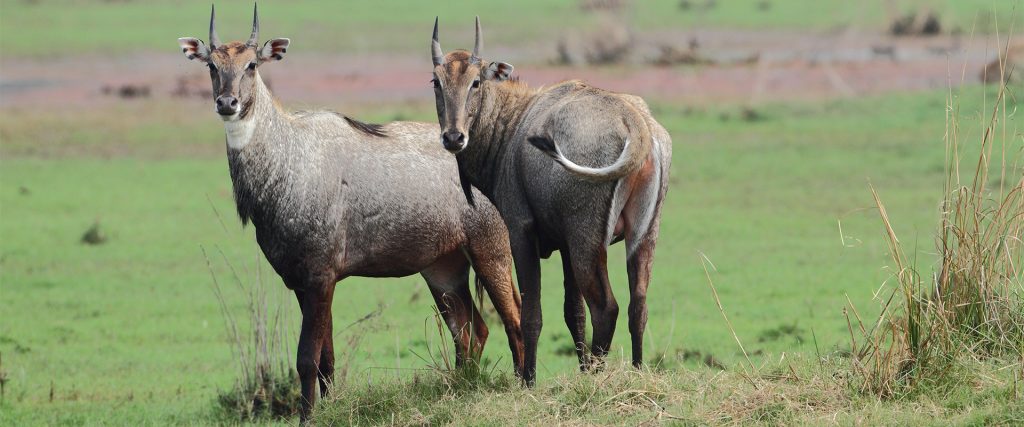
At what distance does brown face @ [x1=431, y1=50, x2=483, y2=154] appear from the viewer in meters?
7.79

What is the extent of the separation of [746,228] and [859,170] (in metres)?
3.44

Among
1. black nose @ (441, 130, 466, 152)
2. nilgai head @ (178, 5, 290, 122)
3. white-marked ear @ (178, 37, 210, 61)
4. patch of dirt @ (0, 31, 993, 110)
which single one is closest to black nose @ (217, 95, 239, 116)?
nilgai head @ (178, 5, 290, 122)

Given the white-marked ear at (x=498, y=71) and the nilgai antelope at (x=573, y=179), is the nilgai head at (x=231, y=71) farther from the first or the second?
the white-marked ear at (x=498, y=71)

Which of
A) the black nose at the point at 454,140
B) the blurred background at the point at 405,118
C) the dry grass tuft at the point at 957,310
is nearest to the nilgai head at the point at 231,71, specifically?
the black nose at the point at 454,140

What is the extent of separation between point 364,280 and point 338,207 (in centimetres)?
647

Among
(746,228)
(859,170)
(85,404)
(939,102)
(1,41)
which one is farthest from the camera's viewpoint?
(1,41)

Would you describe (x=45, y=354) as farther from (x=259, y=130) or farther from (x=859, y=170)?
(x=859, y=170)

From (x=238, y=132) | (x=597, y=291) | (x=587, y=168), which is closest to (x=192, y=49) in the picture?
(x=238, y=132)

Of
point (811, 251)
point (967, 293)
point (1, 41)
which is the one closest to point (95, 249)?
point (811, 251)

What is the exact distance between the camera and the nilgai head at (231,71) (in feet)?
26.5

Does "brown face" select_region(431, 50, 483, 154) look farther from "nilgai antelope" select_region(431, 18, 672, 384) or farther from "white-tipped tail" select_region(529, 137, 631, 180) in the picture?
"white-tipped tail" select_region(529, 137, 631, 180)

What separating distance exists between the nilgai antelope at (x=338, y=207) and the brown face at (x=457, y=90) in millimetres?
1072

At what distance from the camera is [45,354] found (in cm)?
1207

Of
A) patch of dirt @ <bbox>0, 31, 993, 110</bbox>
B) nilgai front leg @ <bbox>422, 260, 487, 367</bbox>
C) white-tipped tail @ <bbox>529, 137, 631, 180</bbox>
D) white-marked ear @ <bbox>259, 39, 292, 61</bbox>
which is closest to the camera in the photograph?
white-tipped tail @ <bbox>529, 137, 631, 180</bbox>
